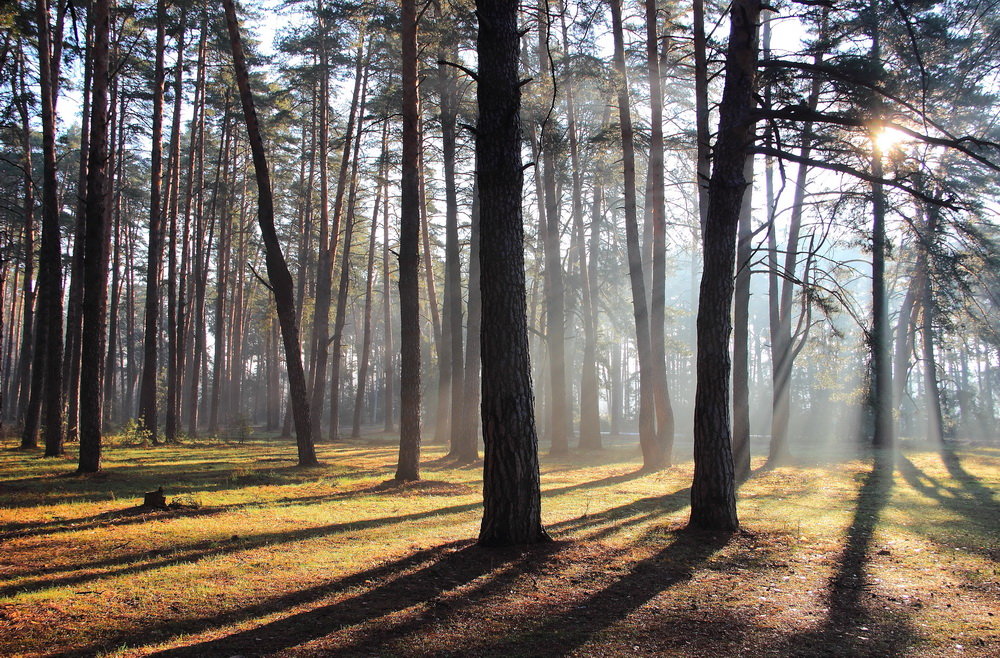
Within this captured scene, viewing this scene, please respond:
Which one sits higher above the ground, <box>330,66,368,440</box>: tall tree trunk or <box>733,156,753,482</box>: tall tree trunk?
<box>330,66,368,440</box>: tall tree trunk

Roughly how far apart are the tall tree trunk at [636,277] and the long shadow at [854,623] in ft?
25.7

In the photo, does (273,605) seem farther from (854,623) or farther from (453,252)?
(453,252)

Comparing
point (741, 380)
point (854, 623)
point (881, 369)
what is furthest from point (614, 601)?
point (881, 369)

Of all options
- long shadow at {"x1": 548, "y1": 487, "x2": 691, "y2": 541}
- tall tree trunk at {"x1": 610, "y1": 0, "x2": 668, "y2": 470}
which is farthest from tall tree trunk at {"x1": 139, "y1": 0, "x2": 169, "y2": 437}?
long shadow at {"x1": 548, "y1": 487, "x2": 691, "y2": 541}

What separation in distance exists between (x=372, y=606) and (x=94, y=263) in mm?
8531

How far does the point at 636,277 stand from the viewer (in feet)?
46.3

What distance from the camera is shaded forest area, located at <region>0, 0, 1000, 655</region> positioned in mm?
5383

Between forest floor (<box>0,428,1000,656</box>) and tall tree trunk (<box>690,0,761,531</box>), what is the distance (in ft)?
1.48

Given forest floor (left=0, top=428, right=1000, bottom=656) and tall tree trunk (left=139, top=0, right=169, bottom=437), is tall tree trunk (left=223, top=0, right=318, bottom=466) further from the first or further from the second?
tall tree trunk (left=139, top=0, right=169, bottom=437)

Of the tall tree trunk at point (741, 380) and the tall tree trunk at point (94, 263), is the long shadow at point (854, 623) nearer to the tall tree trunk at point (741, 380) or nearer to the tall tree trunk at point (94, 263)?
the tall tree trunk at point (741, 380)

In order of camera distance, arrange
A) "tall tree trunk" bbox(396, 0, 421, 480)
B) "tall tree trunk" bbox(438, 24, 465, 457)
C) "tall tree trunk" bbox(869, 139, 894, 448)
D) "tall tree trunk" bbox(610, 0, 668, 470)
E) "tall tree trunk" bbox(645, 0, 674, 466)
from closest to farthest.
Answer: "tall tree trunk" bbox(396, 0, 421, 480) < "tall tree trunk" bbox(645, 0, 674, 466) < "tall tree trunk" bbox(610, 0, 668, 470) < "tall tree trunk" bbox(438, 24, 465, 457) < "tall tree trunk" bbox(869, 139, 894, 448)

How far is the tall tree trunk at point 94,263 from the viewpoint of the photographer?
9812 mm

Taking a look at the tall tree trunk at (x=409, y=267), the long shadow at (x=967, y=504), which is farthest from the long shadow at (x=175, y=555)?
the long shadow at (x=967, y=504)

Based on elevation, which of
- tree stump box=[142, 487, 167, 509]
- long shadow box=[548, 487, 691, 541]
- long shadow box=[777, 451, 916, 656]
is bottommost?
long shadow box=[548, 487, 691, 541]
